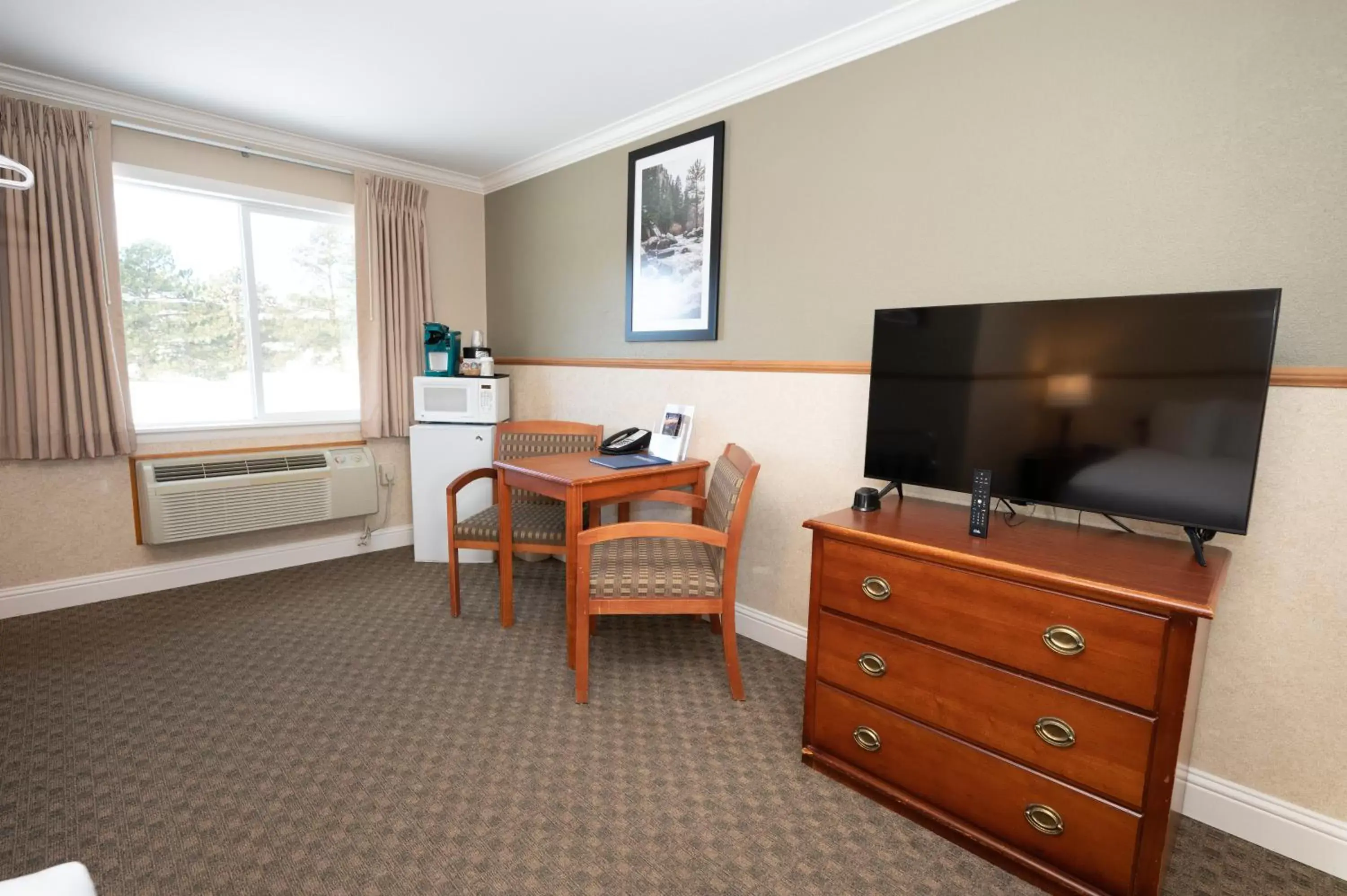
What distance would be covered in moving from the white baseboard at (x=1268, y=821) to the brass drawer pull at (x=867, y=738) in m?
0.73

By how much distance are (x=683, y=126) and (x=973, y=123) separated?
1.46m

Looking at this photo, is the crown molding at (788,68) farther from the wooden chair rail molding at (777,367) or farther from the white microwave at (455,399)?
the white microwave at (455,399)

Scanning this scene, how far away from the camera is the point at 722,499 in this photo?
8.08 ft

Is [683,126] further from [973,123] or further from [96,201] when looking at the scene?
[96,201]

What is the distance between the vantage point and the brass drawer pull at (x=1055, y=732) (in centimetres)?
147

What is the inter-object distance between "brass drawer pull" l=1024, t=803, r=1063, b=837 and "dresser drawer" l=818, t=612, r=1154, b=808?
0.10m

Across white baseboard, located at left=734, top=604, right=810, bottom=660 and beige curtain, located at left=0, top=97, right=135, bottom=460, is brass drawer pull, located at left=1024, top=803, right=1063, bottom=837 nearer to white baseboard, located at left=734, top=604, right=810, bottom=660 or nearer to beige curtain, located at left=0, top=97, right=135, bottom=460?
white baseboard, located at left=734, top=604, right=810, bottom=660

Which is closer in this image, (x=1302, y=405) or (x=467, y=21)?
(x=1302, y=405)

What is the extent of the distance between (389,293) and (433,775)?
3.14m

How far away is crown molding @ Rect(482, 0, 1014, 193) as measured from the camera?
2.16 m

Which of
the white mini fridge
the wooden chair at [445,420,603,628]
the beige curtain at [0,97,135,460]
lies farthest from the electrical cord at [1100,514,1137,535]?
the beige curtain at [0,97,135,460]

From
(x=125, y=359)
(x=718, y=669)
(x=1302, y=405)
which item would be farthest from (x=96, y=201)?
(x=1302, y=405)

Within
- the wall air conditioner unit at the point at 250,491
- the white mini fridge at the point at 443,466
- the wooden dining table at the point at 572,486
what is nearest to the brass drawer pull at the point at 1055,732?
the wooden dining table at the point at 572,486

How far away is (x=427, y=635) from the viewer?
2.93 metres
